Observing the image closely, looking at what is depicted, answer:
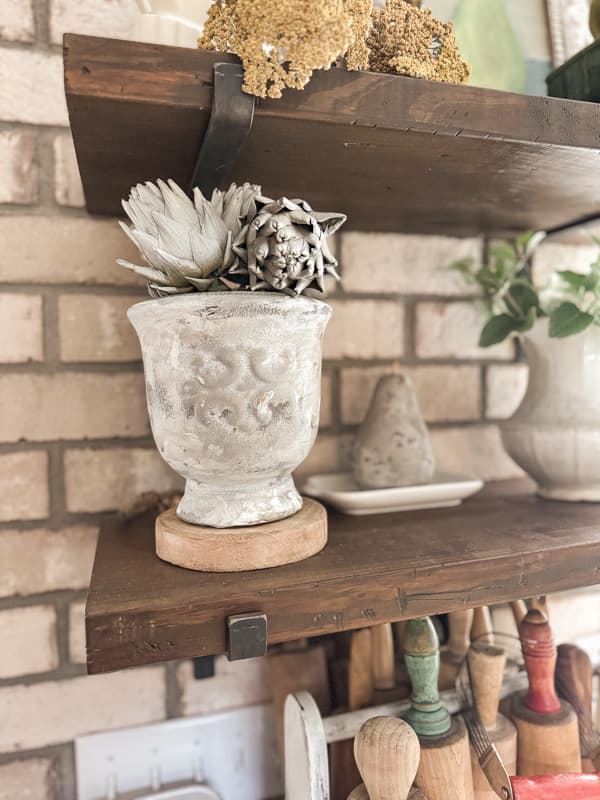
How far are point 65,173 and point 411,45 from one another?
398 mm

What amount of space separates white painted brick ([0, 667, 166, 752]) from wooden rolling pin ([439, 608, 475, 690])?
0.33 metres

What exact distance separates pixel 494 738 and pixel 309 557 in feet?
1.01

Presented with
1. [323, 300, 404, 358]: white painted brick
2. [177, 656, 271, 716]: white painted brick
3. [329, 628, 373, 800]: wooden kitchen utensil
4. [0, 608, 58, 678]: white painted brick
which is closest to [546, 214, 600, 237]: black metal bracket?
[323, 300, 404, 358]: white painted brick

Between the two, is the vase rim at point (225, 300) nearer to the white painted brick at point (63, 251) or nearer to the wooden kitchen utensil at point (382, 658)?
the white painted brick at point (63, 251)

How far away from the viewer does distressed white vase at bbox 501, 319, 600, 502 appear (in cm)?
62

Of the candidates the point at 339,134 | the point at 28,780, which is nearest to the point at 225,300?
the point at 339,134

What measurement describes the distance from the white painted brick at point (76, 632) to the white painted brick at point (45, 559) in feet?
0.09

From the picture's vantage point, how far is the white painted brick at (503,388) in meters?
0.81

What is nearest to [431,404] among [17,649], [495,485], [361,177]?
[495,485]

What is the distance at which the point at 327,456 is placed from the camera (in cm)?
73

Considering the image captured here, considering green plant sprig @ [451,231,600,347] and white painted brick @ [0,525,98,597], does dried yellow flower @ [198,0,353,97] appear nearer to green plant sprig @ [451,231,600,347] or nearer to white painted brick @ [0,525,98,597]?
green plant sprig @ [451,231,600,347]

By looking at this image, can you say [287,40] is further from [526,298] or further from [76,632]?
[76,632]

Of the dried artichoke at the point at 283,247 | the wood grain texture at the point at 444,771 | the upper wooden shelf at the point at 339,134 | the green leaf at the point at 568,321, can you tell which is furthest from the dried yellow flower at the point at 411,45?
the wood grain texture at the point at 444,771

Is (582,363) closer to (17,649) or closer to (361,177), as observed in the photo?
(361,177)
